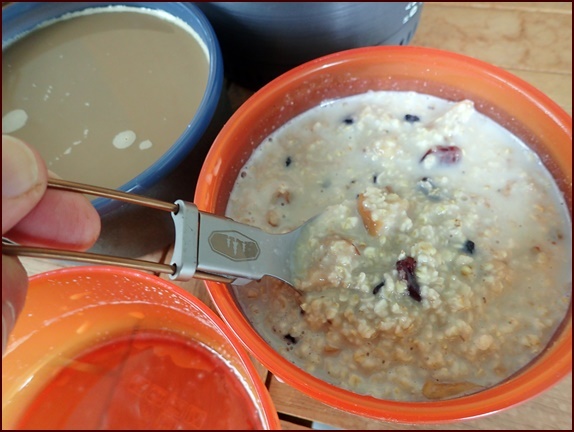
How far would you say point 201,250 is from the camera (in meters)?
0.49

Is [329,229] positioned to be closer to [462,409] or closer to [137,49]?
[462,409]

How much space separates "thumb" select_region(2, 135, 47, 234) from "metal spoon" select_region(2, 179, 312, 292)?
0.02 meters

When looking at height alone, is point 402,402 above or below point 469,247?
below

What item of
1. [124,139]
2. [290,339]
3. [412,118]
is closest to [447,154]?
[412,118]

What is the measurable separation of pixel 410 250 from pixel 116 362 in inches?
16.7

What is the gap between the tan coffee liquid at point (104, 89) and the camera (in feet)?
2.74

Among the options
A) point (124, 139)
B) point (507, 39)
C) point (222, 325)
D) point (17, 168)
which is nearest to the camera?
point (17, 168)

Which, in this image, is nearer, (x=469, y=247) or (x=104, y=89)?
(x=469, y=247)

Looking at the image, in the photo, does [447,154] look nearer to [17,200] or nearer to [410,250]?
[410,250]

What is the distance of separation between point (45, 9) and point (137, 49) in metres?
0.20

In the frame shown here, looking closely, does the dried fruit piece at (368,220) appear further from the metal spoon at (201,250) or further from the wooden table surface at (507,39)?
the wooden table surface at (507,39)

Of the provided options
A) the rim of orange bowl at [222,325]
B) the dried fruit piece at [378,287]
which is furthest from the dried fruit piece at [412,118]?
the rim of orange bowl at [222,325]

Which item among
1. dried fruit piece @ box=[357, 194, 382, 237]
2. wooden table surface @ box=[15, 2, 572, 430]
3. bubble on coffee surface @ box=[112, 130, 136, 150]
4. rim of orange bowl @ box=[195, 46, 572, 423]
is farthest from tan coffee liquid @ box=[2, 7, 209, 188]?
dried fruit piece @ box=[357, 194, 382, 237]

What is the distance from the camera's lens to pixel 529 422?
64cm
